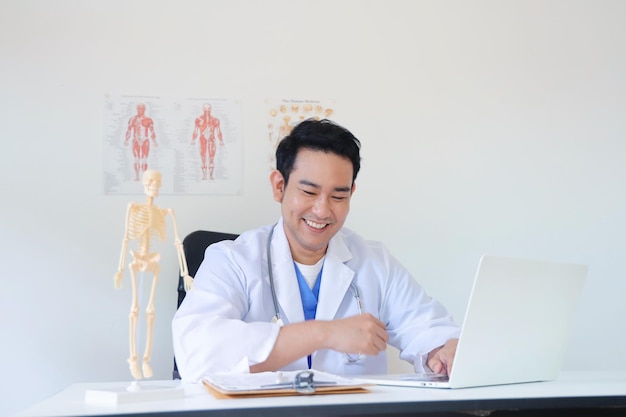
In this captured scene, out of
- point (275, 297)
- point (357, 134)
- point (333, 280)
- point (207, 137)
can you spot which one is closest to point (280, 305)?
point (275, 297)

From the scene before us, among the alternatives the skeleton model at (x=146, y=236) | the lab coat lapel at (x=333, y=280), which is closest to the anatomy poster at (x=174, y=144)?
the lab coat lapel at (x=333, y=280)

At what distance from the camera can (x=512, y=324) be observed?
5.40 feet

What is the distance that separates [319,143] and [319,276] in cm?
40

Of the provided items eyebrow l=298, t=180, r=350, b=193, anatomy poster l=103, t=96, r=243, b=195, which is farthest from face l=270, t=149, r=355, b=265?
anatomy poster l=103, t=96, r=243, b=195

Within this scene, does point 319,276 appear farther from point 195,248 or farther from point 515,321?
point 515,321

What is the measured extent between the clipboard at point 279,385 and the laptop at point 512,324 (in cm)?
15

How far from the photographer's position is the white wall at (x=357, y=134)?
2803 millimetres

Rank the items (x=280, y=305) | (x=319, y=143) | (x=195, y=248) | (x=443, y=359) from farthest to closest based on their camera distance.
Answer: (x=195, y=248)
(x=319, y=143)
(x=280, y=305)
(x=443, y=359)

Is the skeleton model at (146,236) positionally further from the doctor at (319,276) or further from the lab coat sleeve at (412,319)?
the lab coat sleeve at (412,319)

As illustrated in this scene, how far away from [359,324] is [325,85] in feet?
4.62

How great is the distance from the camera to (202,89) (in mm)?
2965

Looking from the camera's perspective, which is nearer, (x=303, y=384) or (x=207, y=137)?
(x=303, y=384)

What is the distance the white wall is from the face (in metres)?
0.64

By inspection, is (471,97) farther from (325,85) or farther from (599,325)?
(599,325)
